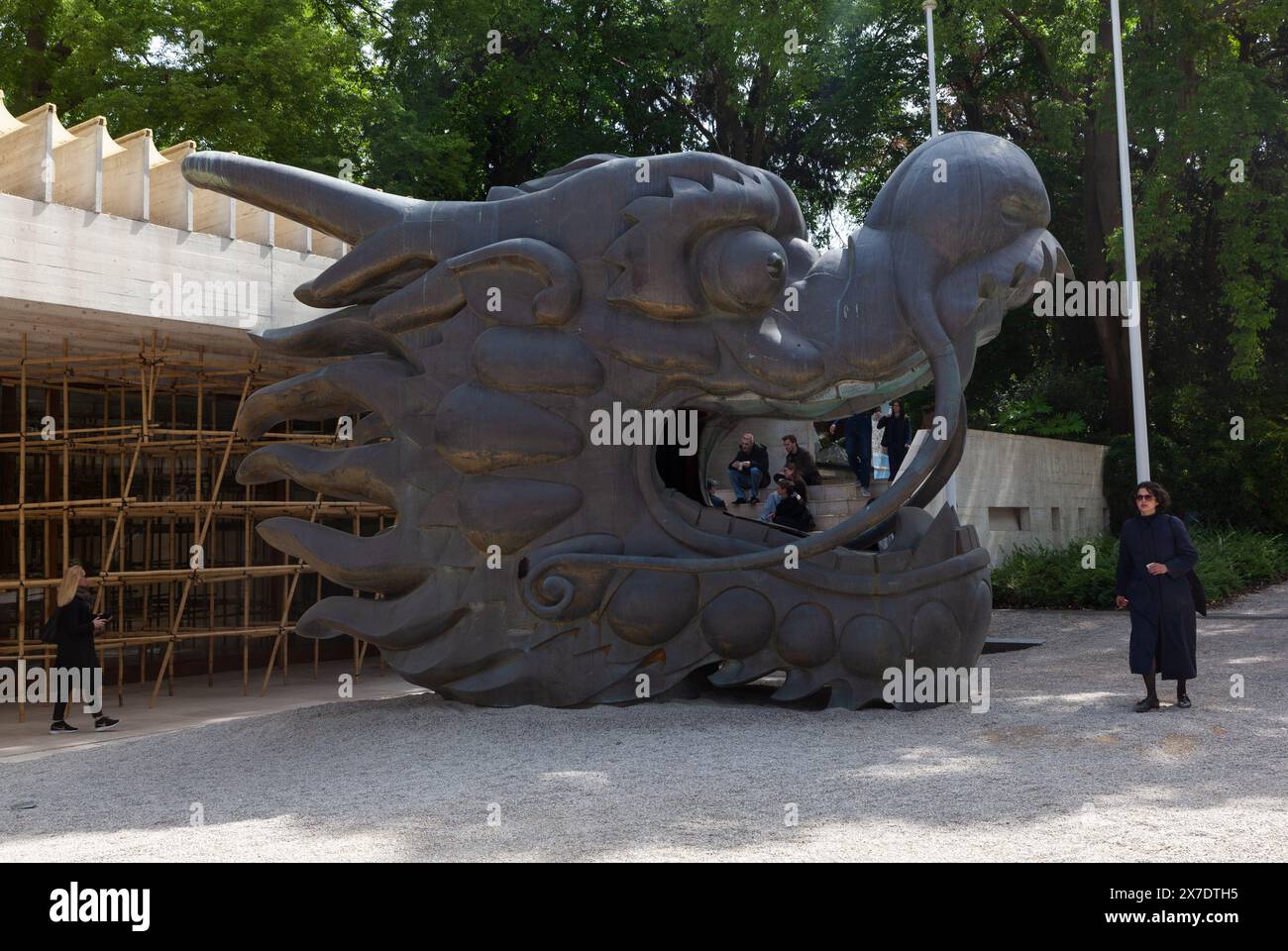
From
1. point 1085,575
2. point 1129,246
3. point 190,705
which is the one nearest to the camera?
point 190,705

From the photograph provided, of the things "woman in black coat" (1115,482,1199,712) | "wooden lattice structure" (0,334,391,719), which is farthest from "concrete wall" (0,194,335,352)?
"woman in black coat" (1115,482,1199,712)

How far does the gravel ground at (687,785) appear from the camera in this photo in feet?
19.6

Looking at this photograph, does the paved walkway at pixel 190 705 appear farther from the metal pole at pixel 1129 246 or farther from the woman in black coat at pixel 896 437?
the metal pole at pixel 1129 246

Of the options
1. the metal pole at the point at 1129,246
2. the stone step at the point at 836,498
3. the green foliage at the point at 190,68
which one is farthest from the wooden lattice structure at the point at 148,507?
the metal pole at the point at 1129,246

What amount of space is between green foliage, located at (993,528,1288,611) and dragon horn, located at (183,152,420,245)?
13.4m

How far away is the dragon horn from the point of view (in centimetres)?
984

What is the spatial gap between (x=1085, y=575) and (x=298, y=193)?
1464cm

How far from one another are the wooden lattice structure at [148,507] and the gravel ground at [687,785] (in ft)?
13.0

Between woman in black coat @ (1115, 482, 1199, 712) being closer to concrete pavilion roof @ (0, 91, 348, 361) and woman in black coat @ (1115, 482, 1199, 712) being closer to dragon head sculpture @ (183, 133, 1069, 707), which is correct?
dragon head sculpture @ (183, 133, 1069, 707)

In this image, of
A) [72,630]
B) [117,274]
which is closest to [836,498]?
[117,274]

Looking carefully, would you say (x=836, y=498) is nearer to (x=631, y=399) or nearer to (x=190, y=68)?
(x=631, y=399)

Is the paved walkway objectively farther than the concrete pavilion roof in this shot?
Yes

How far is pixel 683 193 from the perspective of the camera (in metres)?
9.54

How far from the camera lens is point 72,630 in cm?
1157
